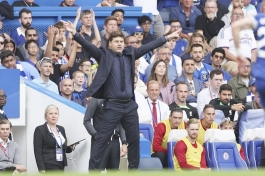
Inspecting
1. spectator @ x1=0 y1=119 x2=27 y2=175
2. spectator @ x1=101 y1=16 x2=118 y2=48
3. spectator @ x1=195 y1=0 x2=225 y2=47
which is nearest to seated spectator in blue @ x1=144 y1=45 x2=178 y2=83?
spectator @ x1=101 y1=16 x2=118 y2=48

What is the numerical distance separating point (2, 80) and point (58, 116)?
1.03 meters

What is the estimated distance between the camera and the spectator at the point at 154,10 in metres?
18.7

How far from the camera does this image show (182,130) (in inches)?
555

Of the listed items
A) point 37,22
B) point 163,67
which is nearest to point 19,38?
point 37,22

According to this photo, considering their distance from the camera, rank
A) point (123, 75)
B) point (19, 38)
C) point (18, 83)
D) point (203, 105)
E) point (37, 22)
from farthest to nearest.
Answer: point (37, 22) < point (19, 38) < point (203, 105) < point (18, 83) < point (123, 75)

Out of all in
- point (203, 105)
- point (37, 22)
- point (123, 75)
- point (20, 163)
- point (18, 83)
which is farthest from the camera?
point (37, 22)

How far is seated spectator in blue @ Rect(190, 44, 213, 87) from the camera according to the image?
16.6 metres

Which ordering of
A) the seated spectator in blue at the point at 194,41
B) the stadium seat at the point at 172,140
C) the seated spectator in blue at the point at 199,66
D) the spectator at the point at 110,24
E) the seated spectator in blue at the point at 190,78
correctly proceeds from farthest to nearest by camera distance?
the seated spectator in blue at the point at 194,41 → the spectator at the point at 110,24 → the seated spectator in blue at the point at 199,66 → the seated spectator in blue at the point at 190,78 → the stadium seat at the point at 172,140

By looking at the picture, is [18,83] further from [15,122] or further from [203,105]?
[203,105]

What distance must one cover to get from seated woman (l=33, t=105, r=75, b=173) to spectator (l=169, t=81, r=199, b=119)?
83.2 inches

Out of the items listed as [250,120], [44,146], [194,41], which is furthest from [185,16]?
[44,146]

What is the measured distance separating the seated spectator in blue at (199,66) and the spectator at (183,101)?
5.30 ft

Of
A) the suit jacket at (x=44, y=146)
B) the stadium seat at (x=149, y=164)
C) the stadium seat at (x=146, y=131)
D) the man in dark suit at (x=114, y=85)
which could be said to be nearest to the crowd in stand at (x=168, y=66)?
the stadium seat at (x=146, y=131)

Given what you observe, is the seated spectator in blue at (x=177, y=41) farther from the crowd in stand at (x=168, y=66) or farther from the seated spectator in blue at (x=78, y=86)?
the seated spectator in blue at (x=78, y=86)
